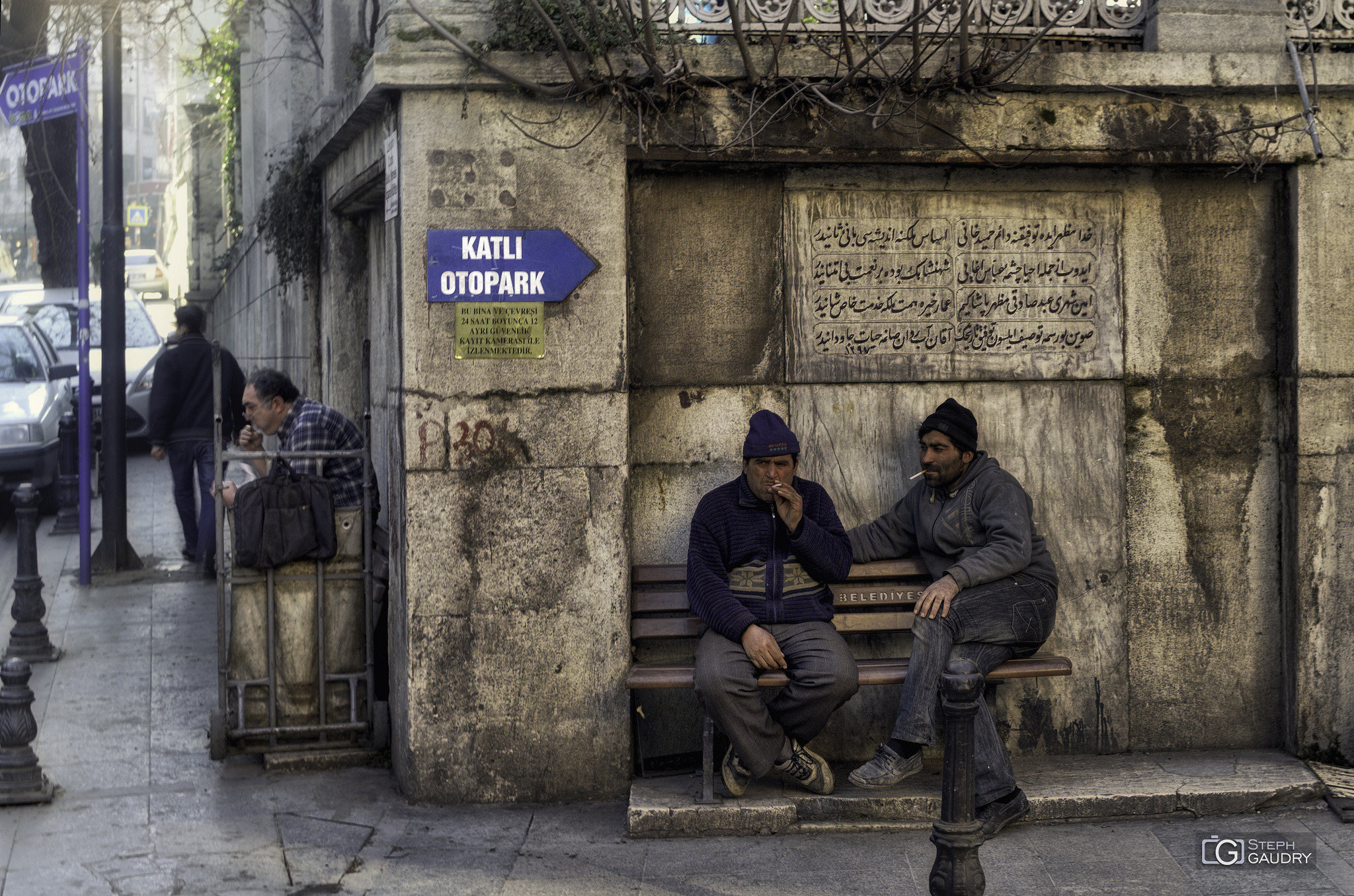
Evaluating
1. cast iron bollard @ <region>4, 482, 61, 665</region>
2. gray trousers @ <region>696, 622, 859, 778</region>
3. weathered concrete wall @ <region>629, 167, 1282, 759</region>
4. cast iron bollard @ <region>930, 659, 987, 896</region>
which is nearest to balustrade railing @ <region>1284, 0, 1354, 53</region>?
weathered concrete wall @ <region>629, 167, 1282, 759</region>

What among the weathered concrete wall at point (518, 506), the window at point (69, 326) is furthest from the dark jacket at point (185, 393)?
the window at point (69, 326)

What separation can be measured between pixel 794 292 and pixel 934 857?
251 centimetres

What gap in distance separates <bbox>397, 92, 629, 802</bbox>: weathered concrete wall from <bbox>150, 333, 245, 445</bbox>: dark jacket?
16.2 ft

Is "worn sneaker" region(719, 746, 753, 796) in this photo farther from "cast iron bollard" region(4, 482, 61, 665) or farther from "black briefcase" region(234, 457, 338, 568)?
"cast iron bollard" region(4, 482, 61, 665)

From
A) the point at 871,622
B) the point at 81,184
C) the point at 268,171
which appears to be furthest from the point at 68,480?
the point at 871,622

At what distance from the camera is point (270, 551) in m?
5.99

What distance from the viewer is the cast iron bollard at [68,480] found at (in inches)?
492

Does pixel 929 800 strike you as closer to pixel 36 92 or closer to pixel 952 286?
pixel 952 286

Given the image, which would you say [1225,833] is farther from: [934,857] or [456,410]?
[456,410]

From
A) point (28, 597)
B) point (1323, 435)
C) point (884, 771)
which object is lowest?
point (884, 771)

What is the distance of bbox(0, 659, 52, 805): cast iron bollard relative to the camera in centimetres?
563

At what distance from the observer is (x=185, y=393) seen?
10234 mm

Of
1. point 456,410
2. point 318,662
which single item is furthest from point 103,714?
point 456,410

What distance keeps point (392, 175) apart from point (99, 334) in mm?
12855
